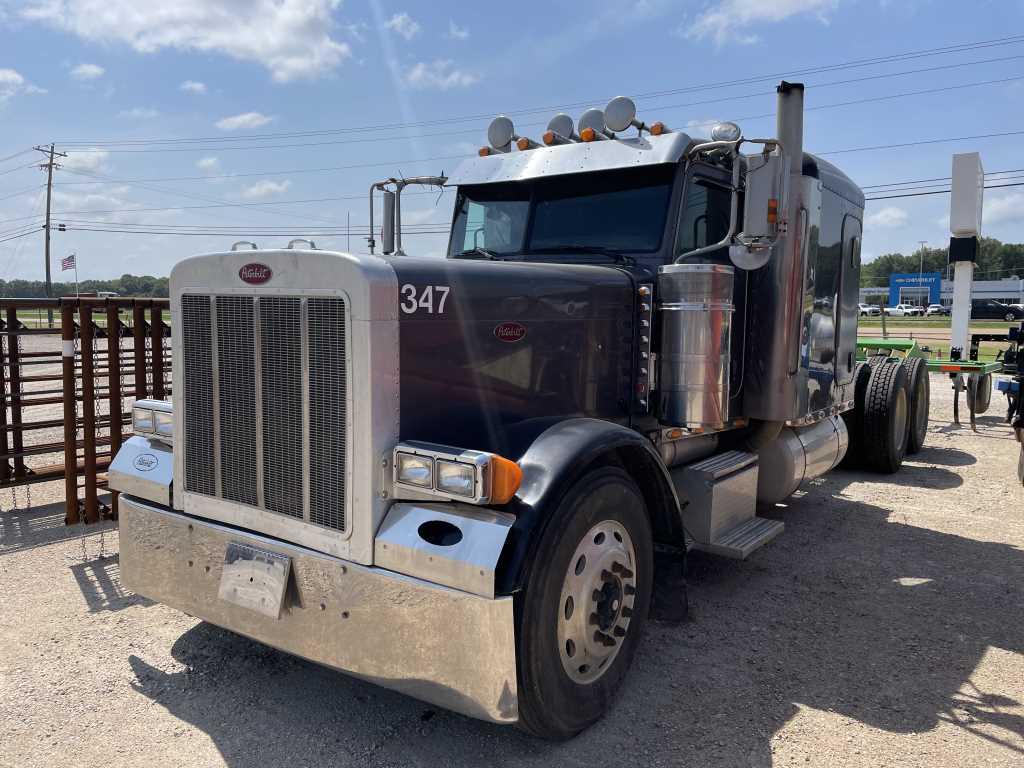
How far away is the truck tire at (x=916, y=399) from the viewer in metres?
9.06

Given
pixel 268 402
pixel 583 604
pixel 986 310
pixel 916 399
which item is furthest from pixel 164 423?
pixel 986 310

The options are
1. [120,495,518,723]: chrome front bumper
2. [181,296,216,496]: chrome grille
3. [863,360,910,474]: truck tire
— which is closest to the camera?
[120,495,518,723]: chrome front bumper

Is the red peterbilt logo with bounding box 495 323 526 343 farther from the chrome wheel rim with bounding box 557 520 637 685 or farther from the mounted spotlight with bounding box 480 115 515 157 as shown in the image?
the mounted spotlight with bounding box 480 115 515 157

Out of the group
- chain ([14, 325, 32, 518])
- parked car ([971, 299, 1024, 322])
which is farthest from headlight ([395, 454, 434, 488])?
parked car ([971, 299, 1024, 322])

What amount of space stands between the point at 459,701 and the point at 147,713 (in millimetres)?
1522

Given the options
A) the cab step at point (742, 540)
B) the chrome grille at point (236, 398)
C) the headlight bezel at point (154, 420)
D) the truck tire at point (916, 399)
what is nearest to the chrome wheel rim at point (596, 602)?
the cab step at point (742, 540)

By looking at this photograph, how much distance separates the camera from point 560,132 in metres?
5.16

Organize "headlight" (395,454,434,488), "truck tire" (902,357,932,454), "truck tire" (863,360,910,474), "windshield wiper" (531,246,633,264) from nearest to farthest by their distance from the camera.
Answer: "headlight" (395,454,434,488)
"windshield wiper" (531,246,633,264)
"truck tire" (863,360,910,474)
"truck tire" (902,357,932,454)

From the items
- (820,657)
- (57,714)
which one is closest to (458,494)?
(57,714)

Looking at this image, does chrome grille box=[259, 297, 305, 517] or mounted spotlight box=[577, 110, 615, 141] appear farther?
mounted spotlight box=[577, 110, 615, 141]

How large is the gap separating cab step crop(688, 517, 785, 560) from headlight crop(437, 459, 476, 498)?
204 cm

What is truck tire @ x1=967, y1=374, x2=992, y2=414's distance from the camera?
1103cm

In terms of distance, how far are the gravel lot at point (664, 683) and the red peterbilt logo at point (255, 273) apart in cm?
183

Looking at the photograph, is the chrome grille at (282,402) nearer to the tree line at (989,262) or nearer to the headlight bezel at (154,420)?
the headlight bezel at (154,420)
